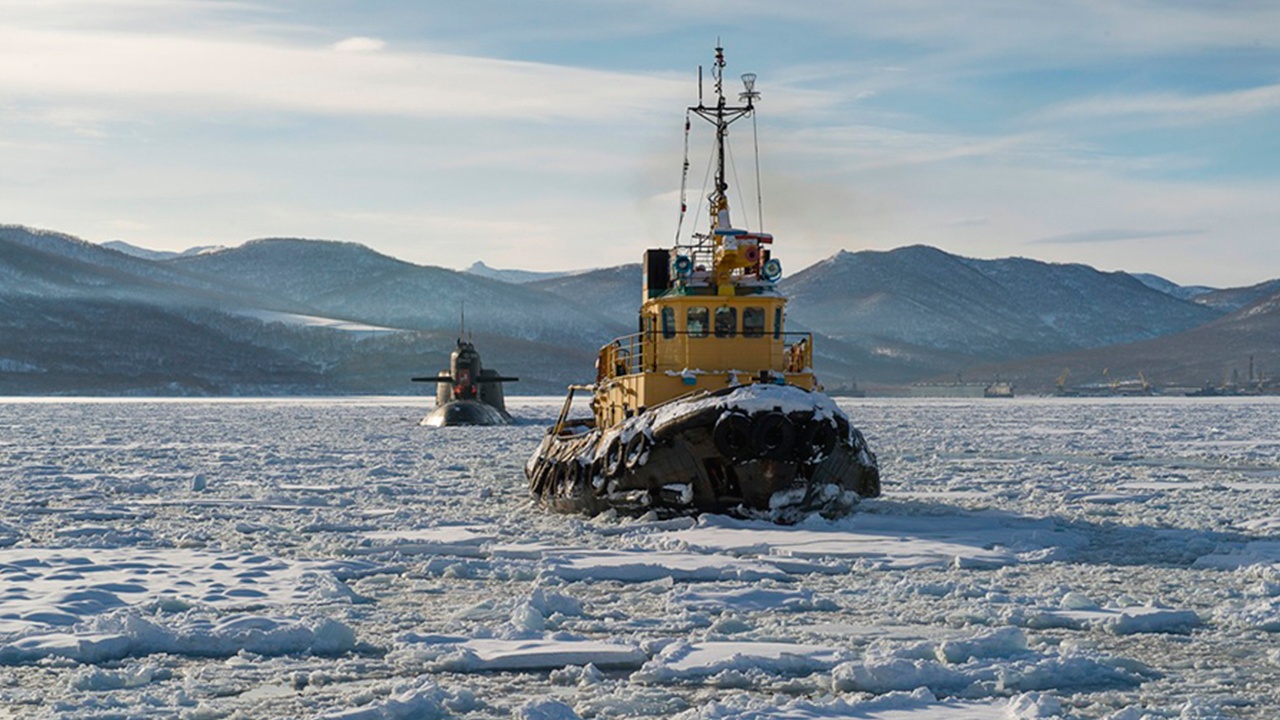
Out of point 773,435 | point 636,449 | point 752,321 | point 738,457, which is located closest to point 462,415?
point 752,321

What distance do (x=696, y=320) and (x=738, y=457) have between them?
396 centimetres

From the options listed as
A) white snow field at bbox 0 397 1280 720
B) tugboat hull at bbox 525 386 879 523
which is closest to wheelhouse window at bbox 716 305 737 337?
tugboat hull at bbox 525 386 879 523

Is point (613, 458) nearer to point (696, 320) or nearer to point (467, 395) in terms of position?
point (696, 320)

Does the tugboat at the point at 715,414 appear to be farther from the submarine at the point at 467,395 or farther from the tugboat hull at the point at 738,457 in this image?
the submarine at the point at 467,395

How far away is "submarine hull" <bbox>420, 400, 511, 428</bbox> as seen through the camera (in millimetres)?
58656

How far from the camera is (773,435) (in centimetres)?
1783

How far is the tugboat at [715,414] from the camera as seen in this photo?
58.9 ft

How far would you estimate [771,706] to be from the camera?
8.62 m

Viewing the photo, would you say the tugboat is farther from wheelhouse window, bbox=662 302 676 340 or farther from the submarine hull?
the submarine hull

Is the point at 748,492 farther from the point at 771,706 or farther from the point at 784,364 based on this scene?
the point at 771,706

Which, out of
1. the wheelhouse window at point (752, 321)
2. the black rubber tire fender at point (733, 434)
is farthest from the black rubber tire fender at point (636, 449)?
the wheelhouse window at point (752, 321)

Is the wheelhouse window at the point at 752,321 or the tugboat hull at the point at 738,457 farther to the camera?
the wheelhouse window at the point at 752,321

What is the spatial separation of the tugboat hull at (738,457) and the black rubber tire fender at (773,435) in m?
0.01

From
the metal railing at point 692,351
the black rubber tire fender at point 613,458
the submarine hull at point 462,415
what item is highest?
the metal railing at point 692,351
